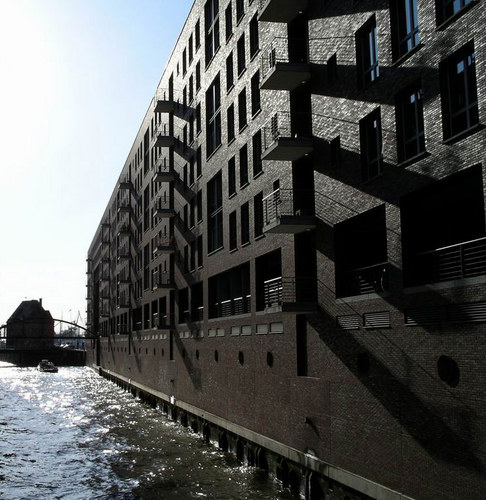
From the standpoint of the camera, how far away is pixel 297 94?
22875 millimetres

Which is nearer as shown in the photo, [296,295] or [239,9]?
[296,295]

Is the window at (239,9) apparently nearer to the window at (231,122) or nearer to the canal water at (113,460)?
the window at (231,122)

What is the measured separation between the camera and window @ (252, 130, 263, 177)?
26.5 meters

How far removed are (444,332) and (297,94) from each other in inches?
472

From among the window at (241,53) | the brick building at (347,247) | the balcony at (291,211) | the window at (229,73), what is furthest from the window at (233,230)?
the window at (241,53)

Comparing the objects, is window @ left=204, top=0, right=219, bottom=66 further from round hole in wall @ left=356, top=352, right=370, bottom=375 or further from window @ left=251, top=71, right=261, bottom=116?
round hole in wall @ left=356, top=352, right=370, bottom=375

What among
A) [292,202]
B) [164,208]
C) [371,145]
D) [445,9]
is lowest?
[292,202]

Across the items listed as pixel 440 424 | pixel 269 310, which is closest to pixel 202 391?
pixel 269 310

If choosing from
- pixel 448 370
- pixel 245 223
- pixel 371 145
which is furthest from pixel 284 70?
pixel 448 370

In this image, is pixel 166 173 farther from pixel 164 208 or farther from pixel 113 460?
pixel 113 460

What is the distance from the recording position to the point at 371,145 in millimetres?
18078

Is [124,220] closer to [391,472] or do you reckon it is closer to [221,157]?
[221,157]

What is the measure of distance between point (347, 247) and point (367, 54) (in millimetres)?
5877

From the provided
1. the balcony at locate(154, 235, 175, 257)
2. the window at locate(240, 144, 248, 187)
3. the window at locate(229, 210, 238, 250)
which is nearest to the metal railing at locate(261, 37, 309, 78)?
the window at locate(240, 144, 248, 187)
